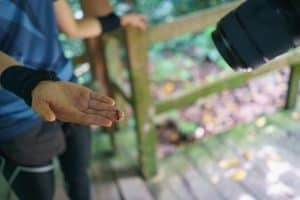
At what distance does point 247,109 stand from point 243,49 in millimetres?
2469

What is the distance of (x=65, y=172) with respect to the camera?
5.57ft

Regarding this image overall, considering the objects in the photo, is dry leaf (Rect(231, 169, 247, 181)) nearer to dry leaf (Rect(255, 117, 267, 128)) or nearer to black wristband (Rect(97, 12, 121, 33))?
dry leaf (Rect(255, 117, 267, 128))

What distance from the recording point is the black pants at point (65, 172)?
1452 millimetres

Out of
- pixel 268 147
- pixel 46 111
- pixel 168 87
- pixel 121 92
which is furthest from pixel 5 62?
pixel 168 87

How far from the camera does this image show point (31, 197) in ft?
4.90

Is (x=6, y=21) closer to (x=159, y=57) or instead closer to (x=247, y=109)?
(x=247, y=109)

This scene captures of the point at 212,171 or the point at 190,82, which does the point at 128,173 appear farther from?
the point at 190,82

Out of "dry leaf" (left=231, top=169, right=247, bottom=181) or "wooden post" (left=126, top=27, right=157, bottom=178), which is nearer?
"wooden post" (left=126, top=27, right=157, bottom=178)

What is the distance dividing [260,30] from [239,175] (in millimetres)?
1690

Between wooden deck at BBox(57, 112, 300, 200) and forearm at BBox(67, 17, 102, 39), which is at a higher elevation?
forearm at BBox(67, 17, 102, 39)

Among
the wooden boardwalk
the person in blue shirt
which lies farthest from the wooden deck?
the person in blue shirt

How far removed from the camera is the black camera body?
2.62 ft

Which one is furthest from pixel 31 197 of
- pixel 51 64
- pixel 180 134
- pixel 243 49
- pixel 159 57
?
pixel 159 57

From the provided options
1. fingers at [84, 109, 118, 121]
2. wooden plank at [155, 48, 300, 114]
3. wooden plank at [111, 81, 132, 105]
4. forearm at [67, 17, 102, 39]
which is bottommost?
wooden plank at [155, 48, 300, 114]
